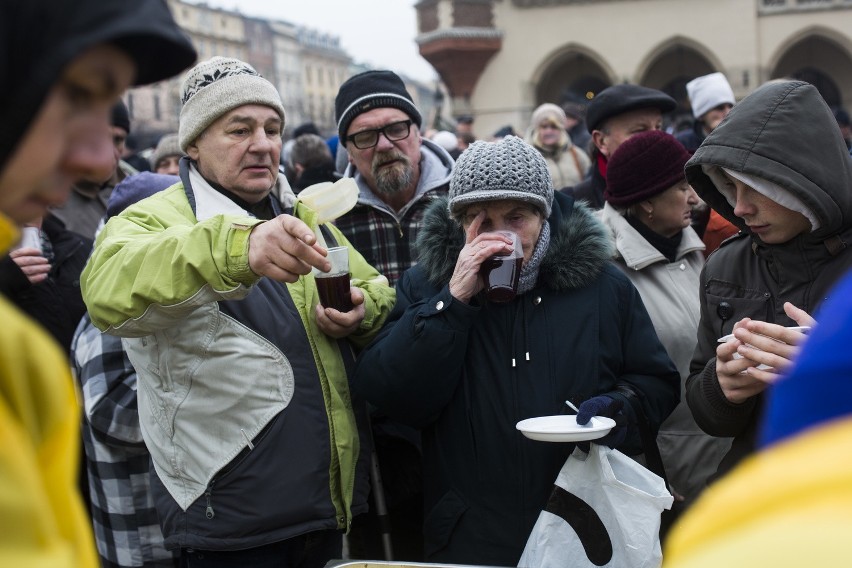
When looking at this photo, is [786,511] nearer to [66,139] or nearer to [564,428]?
[66,139]

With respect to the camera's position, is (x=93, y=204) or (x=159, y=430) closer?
(x=159, y=430)

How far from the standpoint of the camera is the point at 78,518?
1.01 metres

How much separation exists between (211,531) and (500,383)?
3.31 feet

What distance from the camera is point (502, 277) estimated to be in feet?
9.80

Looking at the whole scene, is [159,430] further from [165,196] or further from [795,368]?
[795,368]

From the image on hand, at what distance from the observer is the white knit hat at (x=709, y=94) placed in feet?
22.4

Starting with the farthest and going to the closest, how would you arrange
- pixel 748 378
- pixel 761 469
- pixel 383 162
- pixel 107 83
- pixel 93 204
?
pixel 93 204 → pixel 383 162 → pixel 748 378 → pixel 107 83 → pixel 761 469

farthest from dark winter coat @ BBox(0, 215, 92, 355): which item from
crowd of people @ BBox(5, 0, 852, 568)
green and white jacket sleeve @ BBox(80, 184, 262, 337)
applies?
green and white jacket sleeve @ BBox(80, 184, 262, 337)

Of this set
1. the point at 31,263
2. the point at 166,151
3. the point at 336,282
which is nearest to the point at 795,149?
the point at 336,282

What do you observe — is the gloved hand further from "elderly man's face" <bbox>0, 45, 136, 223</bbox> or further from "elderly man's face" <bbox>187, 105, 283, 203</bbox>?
"elderly man's face" <bbox>0, 45, 136, 223</bbox>

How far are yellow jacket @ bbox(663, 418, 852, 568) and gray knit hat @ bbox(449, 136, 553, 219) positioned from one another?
2.40 metres

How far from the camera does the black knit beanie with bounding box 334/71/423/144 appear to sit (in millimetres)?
4348

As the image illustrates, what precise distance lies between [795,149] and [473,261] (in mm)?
1035

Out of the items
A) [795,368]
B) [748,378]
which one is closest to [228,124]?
[748,378]
